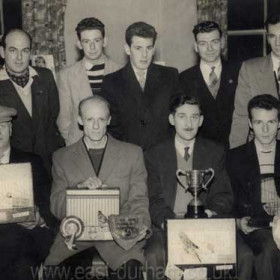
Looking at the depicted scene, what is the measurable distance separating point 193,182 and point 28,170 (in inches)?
43.3

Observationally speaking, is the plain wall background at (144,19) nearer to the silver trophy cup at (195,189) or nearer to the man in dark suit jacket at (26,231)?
the man in dark suit jacket at (26,231)

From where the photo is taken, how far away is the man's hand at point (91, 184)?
14.3 ft

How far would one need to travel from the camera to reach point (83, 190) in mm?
4270

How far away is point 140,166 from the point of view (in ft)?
15.4

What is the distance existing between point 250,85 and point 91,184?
1.56 meters

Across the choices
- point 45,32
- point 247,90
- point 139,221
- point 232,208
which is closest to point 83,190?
point 139,221

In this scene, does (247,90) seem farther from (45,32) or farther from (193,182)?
(45,32)

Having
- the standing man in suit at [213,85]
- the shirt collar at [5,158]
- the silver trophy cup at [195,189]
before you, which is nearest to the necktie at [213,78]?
the standing man in suit at [213,85]

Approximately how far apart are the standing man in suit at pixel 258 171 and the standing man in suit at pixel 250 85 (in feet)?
0.95

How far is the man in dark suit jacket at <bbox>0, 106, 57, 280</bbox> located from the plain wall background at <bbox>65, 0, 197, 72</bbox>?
10.4 feet

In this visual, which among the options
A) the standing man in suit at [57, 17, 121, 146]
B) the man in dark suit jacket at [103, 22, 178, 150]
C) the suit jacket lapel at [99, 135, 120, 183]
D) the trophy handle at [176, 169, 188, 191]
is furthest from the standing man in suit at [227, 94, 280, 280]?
the standing man in suit at [57, 17, 121, 146]

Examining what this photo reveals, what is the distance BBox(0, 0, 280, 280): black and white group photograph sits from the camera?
168 inches

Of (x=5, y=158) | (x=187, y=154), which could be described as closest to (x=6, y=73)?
(x=5, y=158)

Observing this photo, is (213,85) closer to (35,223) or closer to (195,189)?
(195,189)
